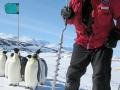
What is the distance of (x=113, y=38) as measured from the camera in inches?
188

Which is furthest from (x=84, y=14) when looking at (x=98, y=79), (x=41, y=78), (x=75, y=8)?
(x=41, y=78)

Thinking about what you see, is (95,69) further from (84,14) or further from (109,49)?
(84,14)

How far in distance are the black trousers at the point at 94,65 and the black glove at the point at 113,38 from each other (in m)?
0.07

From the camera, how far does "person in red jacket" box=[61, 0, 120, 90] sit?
186 inches

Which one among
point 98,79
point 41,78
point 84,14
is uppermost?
point 84,14

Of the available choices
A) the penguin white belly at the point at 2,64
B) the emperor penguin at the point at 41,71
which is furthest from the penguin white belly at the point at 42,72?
the penguin white belly at the point at 2,64

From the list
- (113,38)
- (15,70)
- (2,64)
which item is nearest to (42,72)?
(15,70)

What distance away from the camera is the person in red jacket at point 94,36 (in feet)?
15.5

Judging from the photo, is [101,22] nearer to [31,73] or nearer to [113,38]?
[113,38]

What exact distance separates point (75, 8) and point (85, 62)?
0.65 m

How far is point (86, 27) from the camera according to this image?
484 centimetres

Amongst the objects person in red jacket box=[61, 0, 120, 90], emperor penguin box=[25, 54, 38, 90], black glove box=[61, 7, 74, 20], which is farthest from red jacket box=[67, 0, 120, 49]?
emperor penguin box=[25, 54, 38, 90]

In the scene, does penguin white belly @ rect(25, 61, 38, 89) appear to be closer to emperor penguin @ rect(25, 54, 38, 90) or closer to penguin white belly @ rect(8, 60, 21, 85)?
emperor penguin @ rect(25, 54, 38, 90)

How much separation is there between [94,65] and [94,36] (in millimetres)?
331
